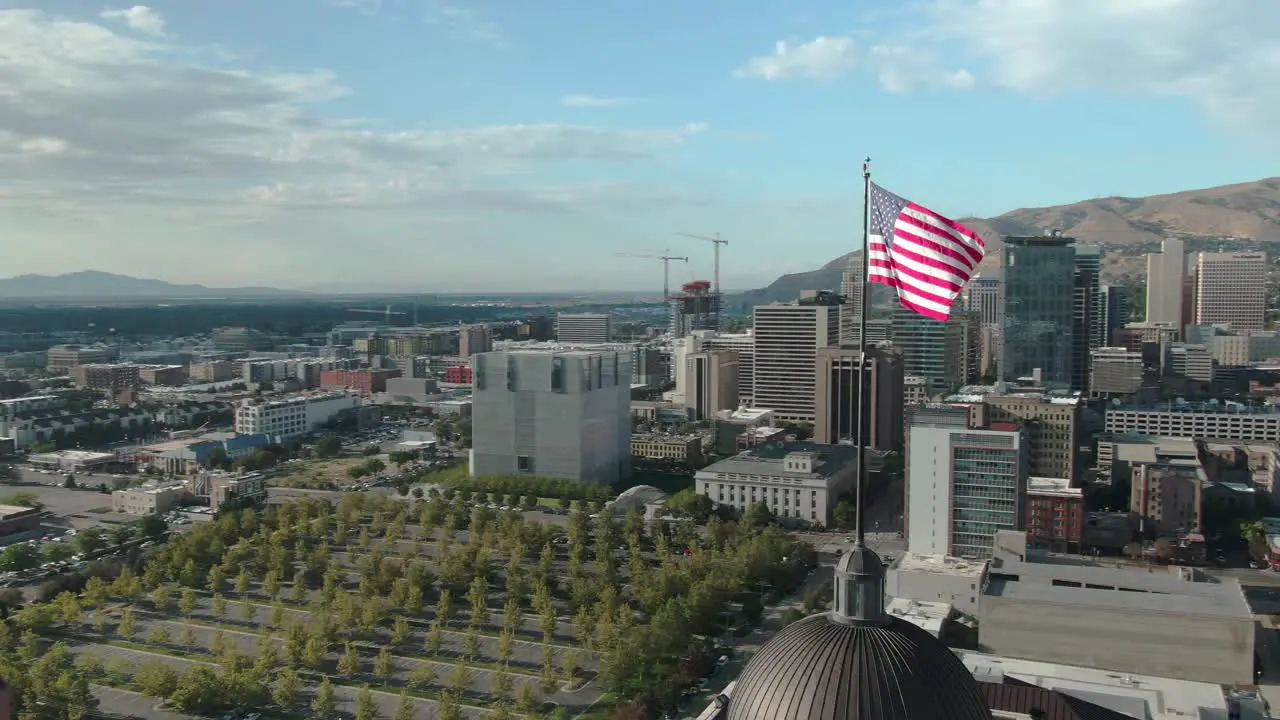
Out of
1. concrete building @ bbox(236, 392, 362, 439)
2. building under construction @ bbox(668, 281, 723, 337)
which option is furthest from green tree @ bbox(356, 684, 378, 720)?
building under construction @ bbox(668, 281, 723, 337)

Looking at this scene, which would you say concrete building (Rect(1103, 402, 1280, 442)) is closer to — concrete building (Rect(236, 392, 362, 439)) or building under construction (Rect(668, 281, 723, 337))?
concrete building (Rect(236, 392, 362, 439))

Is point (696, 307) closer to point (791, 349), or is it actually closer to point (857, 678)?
point (791, 349)

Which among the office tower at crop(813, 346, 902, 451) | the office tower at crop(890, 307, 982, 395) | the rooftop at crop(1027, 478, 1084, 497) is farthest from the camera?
the office tower at crop(890, 307, 982, 395)

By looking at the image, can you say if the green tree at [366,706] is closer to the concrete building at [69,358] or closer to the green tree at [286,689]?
the green tree at [286,689]

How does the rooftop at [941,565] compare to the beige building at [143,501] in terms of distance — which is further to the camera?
the beige building at [143,501]

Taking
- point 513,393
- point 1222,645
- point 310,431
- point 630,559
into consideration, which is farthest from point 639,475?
point 1222,645

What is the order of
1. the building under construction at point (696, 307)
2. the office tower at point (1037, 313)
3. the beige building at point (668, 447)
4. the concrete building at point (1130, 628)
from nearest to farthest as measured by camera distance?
the concrete building at point (1130, 628) < the beige building at point (668, 447) < the office tower at point (1037, 313) < the building under construction at point (696, 307)

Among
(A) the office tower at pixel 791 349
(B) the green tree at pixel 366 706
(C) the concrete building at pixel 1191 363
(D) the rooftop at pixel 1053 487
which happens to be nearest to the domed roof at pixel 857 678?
(B) the green tree at pixel 366 706
